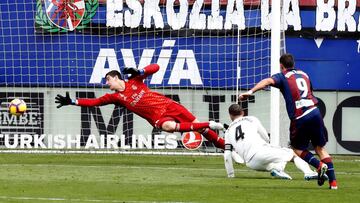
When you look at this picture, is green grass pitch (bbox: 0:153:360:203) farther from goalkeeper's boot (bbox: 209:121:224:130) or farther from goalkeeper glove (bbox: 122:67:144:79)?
goalkeeper glove (bbox: 122:67:144:79)

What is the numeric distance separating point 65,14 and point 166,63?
2542 mm

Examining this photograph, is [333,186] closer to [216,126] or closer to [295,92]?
[295,92]

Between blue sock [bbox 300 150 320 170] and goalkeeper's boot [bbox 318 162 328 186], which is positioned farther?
blue sock [bbox 300 150 320 170]

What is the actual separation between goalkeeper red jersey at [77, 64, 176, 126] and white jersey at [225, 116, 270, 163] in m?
4.17

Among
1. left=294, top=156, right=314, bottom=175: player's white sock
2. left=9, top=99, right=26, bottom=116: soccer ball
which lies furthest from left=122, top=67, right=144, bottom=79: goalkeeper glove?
left=294, top=156, right=314, bottom=175: player's white sock

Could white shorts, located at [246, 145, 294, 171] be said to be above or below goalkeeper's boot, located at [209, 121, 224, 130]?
below

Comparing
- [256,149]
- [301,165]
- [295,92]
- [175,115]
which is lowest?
[301,165]

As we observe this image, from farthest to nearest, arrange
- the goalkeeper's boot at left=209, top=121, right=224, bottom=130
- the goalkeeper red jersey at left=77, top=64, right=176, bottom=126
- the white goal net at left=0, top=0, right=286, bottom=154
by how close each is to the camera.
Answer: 1. the white goal net at left=0, top=0, right=286, bottom=154
2. the goalkeeper red jersey at left=77, top=64, right=176, bottom=126
3. the goalkeeper's boot at left=209, top=121, right=224, bottom=130

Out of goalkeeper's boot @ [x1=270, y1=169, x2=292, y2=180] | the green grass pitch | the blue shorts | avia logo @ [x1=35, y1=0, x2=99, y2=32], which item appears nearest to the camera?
the green grass pitch

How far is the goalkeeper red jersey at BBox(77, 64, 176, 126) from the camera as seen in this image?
71.7 feet

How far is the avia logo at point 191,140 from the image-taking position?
88.4ft

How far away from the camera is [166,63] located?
27.4 m

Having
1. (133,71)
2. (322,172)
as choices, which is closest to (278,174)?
(322,172)

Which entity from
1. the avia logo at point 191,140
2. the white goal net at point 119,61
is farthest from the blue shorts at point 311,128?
the avia logo at point 191,140
